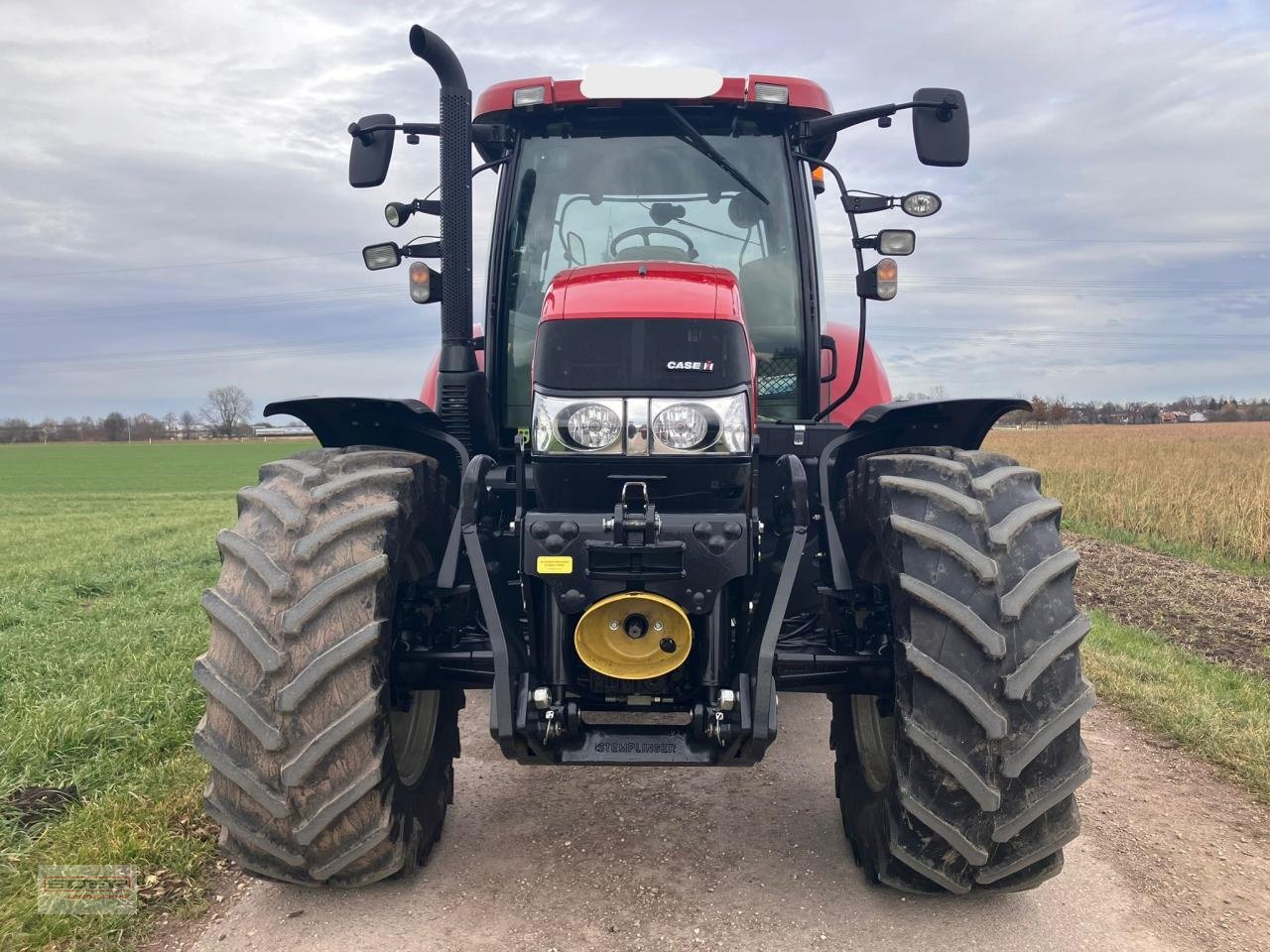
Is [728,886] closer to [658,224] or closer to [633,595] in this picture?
[633,595]

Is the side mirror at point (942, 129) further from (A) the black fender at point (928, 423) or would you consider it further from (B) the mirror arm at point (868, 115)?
(A) the black fender at point (928, 423)

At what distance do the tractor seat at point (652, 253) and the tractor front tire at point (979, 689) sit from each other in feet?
5.59

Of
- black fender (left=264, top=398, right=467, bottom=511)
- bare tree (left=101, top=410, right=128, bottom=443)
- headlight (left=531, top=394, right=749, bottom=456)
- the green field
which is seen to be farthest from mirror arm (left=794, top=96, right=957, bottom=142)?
bare tree (left=101, top=410, right=128, bottom=443)

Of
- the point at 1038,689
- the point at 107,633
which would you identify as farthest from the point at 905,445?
the point at 107,633

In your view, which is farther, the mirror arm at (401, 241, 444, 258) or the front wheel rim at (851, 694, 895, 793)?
the mirror arm at (401, 241, 444, 258)

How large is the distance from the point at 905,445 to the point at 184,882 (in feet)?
9.18

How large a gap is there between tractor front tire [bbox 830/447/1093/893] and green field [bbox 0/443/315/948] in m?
2.31

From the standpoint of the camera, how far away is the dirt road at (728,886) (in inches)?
108

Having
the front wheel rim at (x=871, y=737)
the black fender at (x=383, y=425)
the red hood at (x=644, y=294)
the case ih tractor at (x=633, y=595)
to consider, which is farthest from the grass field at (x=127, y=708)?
the red hood at (x=644, y=294)

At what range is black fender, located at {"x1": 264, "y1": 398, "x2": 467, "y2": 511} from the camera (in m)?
3.19

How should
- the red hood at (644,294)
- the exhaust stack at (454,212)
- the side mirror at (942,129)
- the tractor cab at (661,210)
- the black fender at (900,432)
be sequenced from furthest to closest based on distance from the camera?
the tractor cab at (661,210)
the side mirror at (942,129)
the exhaust stack at (454,212)
the black fender at (900,432)
the red hood at (644,294)

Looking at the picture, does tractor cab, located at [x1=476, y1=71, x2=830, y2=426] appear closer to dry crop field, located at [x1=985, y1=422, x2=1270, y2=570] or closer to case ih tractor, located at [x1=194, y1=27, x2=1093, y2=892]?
case ih tractor, located at [x1=194, y1=27, x2=1093, y2=892]

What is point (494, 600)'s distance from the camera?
279 cm

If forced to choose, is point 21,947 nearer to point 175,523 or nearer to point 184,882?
point 184,882
